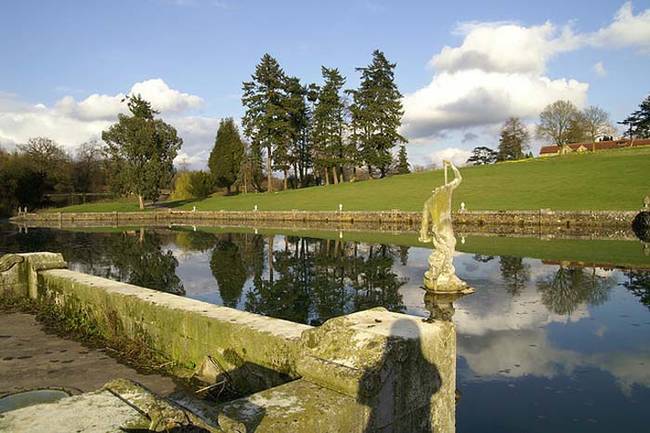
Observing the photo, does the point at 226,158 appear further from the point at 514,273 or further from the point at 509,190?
the point at 514,273

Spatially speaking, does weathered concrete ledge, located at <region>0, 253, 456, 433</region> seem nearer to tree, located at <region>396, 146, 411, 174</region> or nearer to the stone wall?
the stone wall

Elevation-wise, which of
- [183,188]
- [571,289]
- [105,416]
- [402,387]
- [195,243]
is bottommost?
[571,289]

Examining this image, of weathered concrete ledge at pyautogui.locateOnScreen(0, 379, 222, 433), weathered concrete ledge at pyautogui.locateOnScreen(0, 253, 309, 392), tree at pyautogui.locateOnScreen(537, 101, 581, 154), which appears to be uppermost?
tree at pyautogui.locateOnScreen(537, 101, 581, 154)

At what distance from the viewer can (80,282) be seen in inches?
291

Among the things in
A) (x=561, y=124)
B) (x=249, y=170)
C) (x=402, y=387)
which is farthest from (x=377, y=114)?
(x=402, y=387)

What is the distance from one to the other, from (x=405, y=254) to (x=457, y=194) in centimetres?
2461

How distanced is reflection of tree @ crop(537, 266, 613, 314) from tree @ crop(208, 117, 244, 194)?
2441 inches

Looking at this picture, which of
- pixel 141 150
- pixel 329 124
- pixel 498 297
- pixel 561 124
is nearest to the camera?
Result: pixel 498 297

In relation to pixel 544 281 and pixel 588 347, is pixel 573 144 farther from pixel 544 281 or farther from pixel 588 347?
pixel 588 347

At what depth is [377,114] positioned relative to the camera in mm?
64188

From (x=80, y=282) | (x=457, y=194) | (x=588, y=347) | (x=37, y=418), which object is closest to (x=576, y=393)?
(x=588, y=347)

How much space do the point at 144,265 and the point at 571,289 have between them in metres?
15.4

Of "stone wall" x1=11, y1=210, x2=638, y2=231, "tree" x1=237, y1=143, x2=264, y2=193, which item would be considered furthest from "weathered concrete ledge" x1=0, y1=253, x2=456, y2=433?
"tree" x1=237, y1=143, x2=264, y2=193

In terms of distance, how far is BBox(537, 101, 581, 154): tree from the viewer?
78.4 meters
